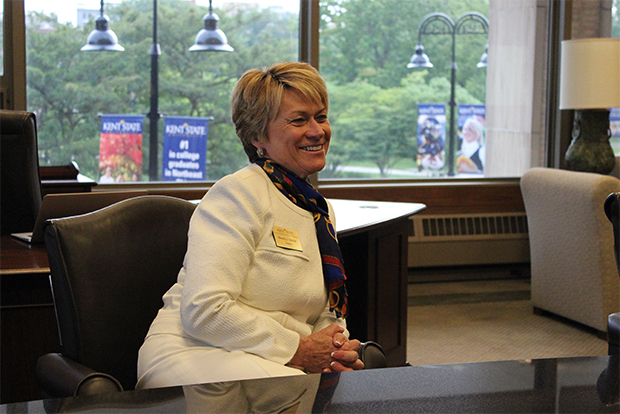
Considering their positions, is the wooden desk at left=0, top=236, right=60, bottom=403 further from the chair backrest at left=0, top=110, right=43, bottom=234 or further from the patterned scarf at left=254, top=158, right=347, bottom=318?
the chair backrest at left=0, top=110, right=43, bottom=234

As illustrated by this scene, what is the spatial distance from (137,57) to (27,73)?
28.7 inches

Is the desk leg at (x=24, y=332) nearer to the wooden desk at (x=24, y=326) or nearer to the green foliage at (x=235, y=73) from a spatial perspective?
the wooden desk at (x=24, y=326)

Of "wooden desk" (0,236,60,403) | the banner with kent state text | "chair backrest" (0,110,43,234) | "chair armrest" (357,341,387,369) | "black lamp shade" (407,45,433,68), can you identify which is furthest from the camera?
"black lamp shade" (407,45,433,68)

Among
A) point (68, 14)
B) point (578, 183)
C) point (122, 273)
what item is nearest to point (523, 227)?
point (578, 183)

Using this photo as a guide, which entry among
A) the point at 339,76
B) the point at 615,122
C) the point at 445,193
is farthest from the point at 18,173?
the point at 615,122

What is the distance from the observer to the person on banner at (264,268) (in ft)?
4.90

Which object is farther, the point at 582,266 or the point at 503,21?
the point at 503,21

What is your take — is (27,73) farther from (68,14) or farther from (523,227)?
(523,227)

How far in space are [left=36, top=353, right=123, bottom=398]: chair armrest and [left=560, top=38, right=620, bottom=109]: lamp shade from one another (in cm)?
371

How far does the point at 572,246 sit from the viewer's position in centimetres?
384

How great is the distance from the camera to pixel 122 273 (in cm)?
161

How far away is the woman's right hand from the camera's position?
1568mm

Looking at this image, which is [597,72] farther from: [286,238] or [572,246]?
[286,238]

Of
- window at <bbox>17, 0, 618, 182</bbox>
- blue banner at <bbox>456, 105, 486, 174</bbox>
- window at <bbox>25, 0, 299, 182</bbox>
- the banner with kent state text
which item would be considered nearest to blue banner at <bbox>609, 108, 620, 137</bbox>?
window at <bbox>17, 0, 618, 182</bbox>
